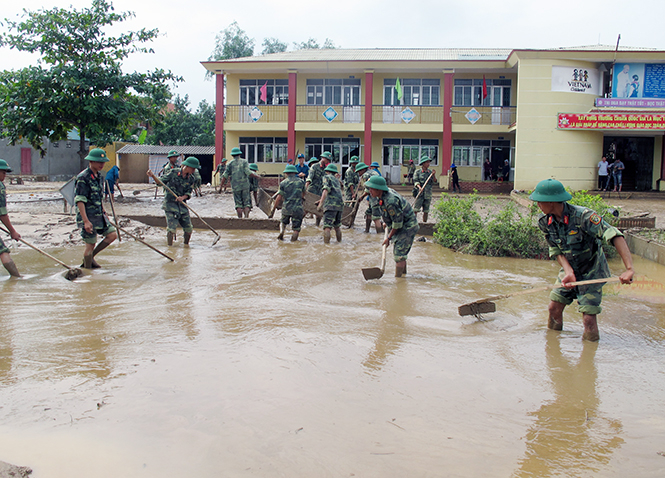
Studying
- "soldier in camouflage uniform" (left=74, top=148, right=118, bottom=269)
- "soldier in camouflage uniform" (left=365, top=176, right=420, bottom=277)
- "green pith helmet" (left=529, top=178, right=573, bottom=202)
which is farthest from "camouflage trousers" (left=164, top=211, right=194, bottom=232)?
"green pith helmet" (left=529, top=178, right=573, bottom=202)

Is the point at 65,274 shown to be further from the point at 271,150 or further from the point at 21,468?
the point at 271,150

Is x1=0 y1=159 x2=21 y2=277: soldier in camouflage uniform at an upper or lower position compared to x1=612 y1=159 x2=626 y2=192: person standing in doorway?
lower

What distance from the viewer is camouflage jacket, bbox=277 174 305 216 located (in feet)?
33.7

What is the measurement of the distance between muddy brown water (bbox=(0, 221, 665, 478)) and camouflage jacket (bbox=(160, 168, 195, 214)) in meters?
2.87

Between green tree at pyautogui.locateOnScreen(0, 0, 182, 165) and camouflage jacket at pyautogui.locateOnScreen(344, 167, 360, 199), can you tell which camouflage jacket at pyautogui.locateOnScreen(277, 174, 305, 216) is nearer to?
camouflage jacket at pyautogui.locateOnScreen(344, 167, 360, 199)

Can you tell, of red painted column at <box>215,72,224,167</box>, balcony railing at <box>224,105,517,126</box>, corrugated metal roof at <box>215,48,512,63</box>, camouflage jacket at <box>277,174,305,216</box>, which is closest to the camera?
camouflage jacket at <box>277,174,305,216</box>

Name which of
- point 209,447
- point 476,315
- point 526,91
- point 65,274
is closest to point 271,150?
point 526,91

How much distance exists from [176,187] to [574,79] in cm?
1788

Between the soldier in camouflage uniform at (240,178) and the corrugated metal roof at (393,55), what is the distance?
1304 centimetres

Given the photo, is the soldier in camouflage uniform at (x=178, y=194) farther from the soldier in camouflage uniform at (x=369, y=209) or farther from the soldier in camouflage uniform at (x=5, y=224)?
the soldier in camouflage uniform at (x=369, y=209)

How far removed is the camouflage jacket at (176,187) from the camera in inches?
371

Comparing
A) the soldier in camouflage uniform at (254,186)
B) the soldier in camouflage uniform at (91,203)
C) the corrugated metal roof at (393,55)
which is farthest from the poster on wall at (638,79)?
A: the soldier in camouflage uniform at (91,203)

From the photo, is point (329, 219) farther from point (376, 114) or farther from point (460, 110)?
point (460, 110)

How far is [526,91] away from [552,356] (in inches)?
769
